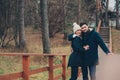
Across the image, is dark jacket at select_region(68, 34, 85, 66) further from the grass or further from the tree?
the grass

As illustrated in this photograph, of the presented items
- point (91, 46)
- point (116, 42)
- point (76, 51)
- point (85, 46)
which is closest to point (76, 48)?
point (76, 51)

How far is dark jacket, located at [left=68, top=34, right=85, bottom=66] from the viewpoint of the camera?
11258mm

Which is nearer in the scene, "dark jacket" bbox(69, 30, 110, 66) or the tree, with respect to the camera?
A: "dark jacket" bbox(69, 30, 110, 66)

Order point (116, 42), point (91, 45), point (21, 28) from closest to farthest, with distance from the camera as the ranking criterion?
point (91, 45), point (21, 28), point (116, 42)

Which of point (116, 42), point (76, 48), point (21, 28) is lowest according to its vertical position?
point (116, 42)

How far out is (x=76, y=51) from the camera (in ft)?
37.1

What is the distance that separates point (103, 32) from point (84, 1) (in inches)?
484

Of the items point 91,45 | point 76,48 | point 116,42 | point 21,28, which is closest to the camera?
point 76,48

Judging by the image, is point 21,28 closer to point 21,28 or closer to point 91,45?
point 21,28

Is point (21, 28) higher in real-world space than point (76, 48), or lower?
lower

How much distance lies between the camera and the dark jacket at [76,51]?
11.3 meters

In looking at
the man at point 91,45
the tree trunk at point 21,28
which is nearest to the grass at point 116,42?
the tree trunk at point 21,28

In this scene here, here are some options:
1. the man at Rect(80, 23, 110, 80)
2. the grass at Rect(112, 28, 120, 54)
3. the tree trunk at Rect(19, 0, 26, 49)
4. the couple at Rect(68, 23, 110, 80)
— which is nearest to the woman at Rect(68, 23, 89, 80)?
the couple at Rect(68, 23, 110, 80)

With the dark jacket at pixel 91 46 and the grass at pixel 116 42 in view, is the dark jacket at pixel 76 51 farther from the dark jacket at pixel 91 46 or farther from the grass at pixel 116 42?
the grass at pixel 116 42
